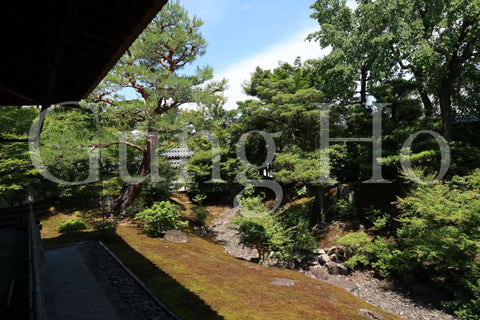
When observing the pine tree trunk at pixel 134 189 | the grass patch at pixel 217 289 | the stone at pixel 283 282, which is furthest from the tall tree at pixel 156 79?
the stone at pixel 283 282

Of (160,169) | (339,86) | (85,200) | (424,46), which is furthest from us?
(160,169)

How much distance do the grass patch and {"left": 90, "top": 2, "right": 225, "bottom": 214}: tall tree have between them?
615 centimetres

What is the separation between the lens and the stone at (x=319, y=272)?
11.0 metres

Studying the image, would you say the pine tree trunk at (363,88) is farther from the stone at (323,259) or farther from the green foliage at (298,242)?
the stone at (323,259)

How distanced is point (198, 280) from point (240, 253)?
6.97 meters

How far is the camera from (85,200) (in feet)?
52.9

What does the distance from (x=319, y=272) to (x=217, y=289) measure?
20.6ft

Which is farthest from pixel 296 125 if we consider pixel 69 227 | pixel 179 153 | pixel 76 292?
pixel 179 153

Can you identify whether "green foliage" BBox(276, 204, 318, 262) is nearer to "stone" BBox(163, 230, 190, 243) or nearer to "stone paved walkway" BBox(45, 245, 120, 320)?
"stone" BBox(163, 230, 190, 243)

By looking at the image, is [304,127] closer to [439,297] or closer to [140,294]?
[439,297]

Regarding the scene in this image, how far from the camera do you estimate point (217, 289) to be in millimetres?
6805

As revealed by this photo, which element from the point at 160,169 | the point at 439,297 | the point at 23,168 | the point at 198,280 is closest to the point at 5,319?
the point at 198,280

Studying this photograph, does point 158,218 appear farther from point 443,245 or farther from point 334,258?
point 443,245

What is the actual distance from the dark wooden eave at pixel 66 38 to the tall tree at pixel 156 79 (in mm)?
8392
